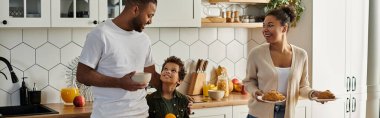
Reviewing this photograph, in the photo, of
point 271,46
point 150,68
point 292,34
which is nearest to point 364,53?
point 292,34

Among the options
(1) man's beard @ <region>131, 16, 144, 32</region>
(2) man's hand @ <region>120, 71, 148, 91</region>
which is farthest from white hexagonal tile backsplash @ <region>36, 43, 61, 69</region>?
(2) man's hand @ <region>120, 71, 148, 91</region>

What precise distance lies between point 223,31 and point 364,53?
1203 millimetres

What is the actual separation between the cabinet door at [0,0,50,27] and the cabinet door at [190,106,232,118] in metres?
1.18

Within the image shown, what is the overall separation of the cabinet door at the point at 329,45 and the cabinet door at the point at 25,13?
2.05 metres

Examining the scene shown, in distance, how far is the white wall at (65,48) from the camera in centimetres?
385

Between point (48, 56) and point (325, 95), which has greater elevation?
point (48, 56)

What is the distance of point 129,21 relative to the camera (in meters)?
2.62

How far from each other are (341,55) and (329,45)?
6.8 inches

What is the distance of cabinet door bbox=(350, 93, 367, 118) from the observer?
4738 millimetres

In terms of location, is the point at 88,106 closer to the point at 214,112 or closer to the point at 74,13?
the point at 74,13

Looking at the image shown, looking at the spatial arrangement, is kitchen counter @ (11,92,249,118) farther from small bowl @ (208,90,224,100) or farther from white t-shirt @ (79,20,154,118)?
white t-shirt @ (79,20,154,118)

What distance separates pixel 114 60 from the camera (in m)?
2.56

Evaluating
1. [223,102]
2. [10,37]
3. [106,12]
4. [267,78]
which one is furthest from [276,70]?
[10,37]

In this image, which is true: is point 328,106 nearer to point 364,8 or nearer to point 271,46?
point 364,8
